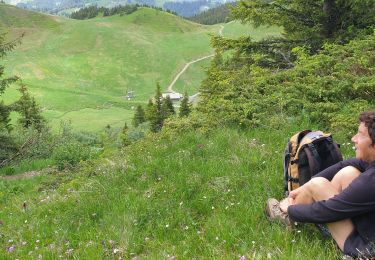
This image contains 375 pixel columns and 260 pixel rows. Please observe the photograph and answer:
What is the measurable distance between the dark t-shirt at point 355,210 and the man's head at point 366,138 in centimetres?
13

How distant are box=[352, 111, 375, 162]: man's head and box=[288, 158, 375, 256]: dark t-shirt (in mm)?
127

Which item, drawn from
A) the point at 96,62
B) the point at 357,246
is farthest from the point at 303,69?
the point at 96,62

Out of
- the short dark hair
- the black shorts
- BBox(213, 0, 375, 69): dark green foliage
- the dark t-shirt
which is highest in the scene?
BBox(213, 0, 375, 69): dark green foliage

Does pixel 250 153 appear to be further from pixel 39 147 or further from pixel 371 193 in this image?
→ pixel 39 147

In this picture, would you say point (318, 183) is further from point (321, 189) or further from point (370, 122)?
point (370, 122)

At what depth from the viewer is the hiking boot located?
16.0 feet

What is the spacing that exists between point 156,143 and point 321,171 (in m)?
5.01

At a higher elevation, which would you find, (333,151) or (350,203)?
(333,151)

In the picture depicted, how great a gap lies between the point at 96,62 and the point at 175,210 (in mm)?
152545

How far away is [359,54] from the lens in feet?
36.5

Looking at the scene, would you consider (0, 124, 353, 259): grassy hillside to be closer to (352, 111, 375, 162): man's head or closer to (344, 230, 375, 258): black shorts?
(344, 230, 375, 258): black shorts

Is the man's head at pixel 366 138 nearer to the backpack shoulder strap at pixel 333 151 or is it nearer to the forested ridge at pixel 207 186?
the forested ridge at pixel 207 186

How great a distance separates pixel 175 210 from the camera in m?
6.01

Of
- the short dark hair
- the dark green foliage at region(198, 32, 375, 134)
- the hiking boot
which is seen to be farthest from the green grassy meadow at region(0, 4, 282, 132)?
the short dark hair
